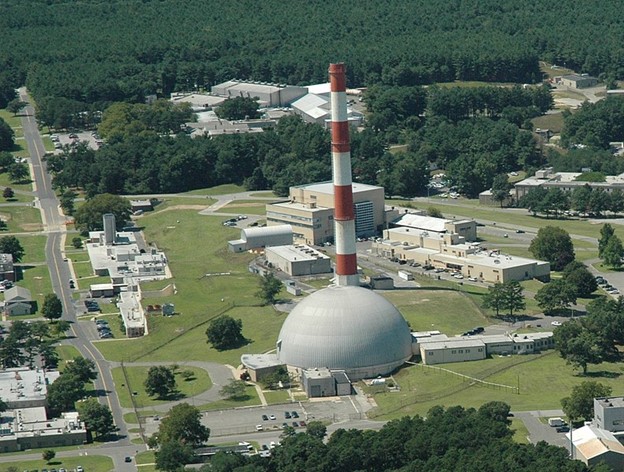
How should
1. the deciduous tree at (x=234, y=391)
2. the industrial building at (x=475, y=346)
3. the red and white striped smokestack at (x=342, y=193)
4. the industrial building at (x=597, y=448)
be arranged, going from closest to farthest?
1. the industrial building at (x=597, y=448)
2. the deciduous tree at (x=234, y=391)
3. the industrial building at (x=475, y=346)
4. the red and white striped smokestack at (x=342, y=193)

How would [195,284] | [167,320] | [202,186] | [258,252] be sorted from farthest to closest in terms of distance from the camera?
1. [202,186]
2. [258,252]
3. [195,284]
4. [167,320]

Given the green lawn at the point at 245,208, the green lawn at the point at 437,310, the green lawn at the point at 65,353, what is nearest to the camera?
the green lawn at the point at 65,353

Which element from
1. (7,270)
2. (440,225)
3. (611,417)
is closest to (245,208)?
(440,225)

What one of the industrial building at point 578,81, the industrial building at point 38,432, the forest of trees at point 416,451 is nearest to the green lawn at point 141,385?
the industrial building at point 38,432

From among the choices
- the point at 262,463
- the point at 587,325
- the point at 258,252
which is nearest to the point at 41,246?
the point at 258,252

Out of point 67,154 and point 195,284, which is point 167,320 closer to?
point 195,284

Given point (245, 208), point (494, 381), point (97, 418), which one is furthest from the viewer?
point (245, 208)

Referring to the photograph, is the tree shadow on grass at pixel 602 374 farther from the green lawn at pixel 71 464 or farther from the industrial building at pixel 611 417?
the green lawn at pixel 71 464

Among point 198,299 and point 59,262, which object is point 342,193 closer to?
point 198,299
